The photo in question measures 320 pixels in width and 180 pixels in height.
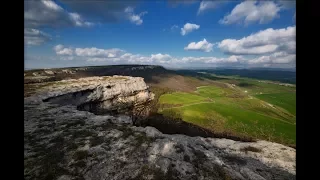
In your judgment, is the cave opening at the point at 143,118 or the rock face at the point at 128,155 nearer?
the rock face at the point at 128,155

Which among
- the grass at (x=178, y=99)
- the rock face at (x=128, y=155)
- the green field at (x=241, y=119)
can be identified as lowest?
the green field at (x=241, y=119)

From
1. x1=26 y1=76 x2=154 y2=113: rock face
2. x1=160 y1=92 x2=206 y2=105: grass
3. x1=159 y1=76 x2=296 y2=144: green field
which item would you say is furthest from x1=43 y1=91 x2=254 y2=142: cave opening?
x1=160 y1=92 x2=206 y2=105: grass

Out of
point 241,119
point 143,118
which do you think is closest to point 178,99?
point 241,119

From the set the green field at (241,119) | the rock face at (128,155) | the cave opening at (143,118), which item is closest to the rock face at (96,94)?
the cave opening at (143,118)

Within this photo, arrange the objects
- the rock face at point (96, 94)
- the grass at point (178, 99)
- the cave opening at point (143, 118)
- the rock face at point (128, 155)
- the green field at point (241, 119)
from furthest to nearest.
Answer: the grass at point (178, 99), the green field at point (241, 119), the cave opening at point (143, 118), the rock face at point (96, 94), the rock face at point (128, 155)

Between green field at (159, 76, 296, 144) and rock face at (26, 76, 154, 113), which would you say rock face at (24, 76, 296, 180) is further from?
green field at (159, 76, 296, 144)

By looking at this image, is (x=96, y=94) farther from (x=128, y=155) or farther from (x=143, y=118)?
(x=128, y=155)

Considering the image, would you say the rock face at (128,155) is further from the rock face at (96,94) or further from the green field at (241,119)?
the green field at (241,119)
